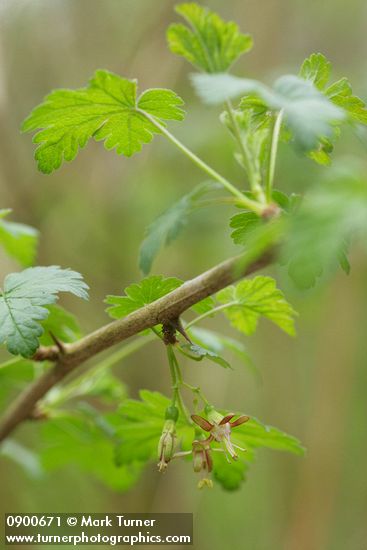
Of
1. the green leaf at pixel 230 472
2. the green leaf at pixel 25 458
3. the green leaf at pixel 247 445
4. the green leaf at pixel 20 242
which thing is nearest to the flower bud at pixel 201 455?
the green leaf at pixel 247 445

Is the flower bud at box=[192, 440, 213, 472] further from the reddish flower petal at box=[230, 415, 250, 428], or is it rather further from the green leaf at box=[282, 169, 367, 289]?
the green leaf at box=[282, 169, 367, 289]

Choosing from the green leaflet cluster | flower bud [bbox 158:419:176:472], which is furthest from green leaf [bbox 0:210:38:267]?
flower bud [bbox 158:419:176:472]

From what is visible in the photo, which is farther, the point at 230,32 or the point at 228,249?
the point at 228,249

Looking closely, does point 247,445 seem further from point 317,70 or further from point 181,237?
point 181,237

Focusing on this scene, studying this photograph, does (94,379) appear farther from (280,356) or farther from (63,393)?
(280,356)

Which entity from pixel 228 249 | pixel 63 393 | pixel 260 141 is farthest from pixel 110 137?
pixel 228 249

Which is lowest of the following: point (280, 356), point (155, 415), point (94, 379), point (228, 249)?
point (155, 415)
